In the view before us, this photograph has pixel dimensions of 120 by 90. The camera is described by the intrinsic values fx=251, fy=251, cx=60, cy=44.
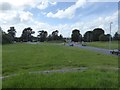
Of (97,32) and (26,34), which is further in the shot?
(26,34)

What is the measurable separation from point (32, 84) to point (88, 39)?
13054 cm

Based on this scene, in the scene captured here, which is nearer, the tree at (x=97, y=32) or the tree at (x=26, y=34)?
the tree at (x=97, y=32)

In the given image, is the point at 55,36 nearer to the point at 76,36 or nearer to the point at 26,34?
the point at 76,36

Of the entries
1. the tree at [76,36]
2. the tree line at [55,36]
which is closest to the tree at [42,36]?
the tree line at [55,36]

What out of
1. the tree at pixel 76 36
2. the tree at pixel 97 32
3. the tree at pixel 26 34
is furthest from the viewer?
the tree at pixel 26 34

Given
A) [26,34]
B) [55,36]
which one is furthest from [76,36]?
→ [26,34]

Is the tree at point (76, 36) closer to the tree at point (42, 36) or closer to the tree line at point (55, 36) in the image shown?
the tree line at point (55, 36)

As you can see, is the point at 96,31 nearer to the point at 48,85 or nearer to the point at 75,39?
the point at 75,39

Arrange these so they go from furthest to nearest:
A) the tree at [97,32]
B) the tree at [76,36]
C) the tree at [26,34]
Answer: the tree at [26,34]
the tree at [76,36]
the tree at [97,32]

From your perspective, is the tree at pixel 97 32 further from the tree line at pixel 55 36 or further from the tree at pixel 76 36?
the tree at pixel 76 36

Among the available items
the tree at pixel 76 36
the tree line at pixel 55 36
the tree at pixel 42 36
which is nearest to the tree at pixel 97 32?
the tree line at pixel 55 36

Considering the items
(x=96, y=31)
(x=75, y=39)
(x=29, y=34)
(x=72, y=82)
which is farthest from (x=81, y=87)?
(x=29, y=34)

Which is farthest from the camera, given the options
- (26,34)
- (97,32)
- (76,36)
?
(26,34)

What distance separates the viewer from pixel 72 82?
9.88 m
